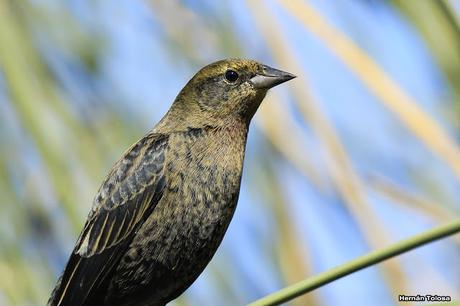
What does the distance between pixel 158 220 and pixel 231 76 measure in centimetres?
75

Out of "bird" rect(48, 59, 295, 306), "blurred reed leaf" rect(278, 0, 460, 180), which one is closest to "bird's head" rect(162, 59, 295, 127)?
"bird" rect(48, 59, 295, 306)

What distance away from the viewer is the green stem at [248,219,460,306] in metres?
0.93

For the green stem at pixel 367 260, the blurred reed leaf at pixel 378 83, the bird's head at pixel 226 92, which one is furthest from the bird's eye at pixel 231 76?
the green stem at pixel 367 260

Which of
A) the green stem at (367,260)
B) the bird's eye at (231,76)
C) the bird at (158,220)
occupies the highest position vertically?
the bird's eye at (231,76)

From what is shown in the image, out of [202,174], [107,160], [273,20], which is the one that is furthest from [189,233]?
[273,20]

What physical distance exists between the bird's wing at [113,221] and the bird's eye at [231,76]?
0.42m

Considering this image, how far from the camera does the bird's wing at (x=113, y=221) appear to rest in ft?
8.45

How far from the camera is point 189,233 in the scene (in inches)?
100

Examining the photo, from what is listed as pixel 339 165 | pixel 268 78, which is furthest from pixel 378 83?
pixel 268 78

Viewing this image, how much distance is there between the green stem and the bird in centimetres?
143

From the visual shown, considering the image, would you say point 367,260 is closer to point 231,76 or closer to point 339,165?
point 339,165

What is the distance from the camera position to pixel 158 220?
2.59m

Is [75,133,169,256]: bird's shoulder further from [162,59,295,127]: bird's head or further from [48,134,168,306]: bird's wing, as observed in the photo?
[162,59,295,127]: bird's head

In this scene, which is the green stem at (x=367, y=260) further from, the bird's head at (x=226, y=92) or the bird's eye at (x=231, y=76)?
the bird's eye at (x=231, y=76)
